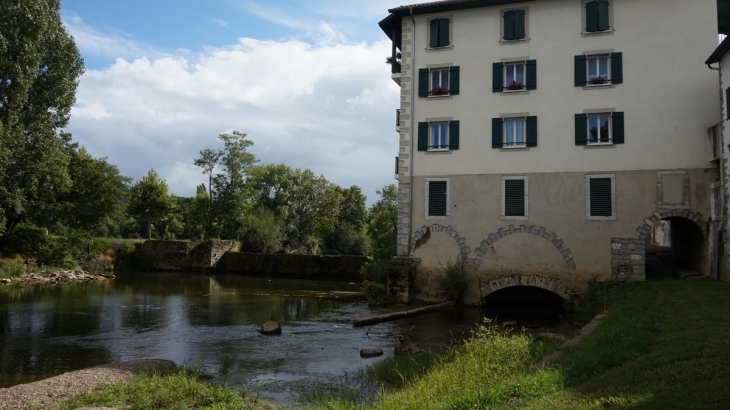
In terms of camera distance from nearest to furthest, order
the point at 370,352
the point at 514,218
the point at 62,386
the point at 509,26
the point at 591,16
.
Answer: the point at 62,386 → the point at 370,352 → the point at 591,16 → the point at 514,218 → the point at 509,26

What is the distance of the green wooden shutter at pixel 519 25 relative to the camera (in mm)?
22766

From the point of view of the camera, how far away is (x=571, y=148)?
70.9 feet

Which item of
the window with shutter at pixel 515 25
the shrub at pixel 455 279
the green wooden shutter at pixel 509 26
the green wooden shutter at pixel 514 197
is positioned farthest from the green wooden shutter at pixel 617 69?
the shrub at pixel 455 279

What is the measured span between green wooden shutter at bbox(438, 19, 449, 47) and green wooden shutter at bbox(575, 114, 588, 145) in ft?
20.8

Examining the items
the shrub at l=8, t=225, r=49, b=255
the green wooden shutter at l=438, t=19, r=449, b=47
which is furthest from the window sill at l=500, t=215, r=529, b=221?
the shrub at l=8, t=225, r=49, b=255

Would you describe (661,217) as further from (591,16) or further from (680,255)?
(591,16)

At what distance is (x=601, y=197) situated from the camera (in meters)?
21.1

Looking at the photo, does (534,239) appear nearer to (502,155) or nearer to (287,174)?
(502,155)

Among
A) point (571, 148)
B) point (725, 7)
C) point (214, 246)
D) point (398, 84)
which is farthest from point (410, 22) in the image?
point (214, 246)

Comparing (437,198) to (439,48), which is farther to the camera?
(439,48)

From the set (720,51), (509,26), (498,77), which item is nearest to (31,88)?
(498,77)

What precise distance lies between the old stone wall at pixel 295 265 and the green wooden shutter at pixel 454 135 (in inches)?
727

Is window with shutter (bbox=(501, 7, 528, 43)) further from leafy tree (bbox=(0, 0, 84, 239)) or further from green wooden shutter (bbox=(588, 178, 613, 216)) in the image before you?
leafy tree (bbox=(0, 0, 84, 239))

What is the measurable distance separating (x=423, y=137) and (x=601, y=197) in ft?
24.1
